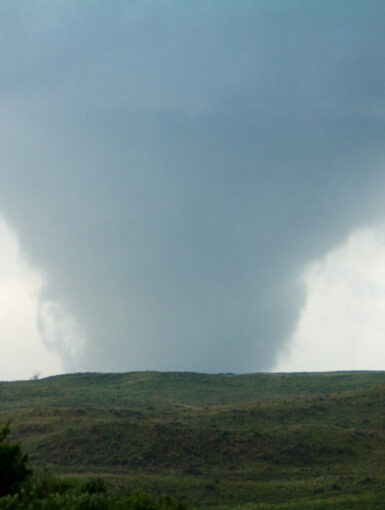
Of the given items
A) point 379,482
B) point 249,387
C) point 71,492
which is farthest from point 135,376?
point 71,492

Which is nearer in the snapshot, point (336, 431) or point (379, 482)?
point (379, 482)

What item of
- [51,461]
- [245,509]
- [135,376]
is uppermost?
[135,376]

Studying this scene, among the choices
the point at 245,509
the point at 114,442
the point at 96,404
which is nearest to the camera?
the point at 245,509

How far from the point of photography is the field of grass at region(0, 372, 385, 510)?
34.3m

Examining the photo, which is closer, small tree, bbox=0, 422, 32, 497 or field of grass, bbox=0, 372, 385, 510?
small tree, bbox=0, 422, 32, 497

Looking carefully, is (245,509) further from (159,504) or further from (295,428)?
(295,428)

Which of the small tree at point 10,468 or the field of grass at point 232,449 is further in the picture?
the field of grass at point 232,449

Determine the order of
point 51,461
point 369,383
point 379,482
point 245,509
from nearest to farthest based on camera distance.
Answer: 1. point 245,509
2. point 379,482
3. point 51,461
4. point 369,383

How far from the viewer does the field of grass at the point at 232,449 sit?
1350 inches

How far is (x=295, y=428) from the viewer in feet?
170

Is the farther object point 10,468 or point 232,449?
point 232,449

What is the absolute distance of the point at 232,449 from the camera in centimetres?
4491

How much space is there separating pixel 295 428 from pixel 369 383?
43.7 m

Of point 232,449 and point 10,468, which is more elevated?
point 232,449
